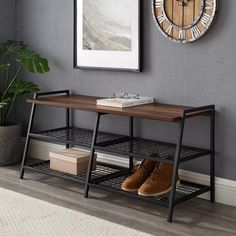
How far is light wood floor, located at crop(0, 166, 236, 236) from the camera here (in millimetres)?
2564

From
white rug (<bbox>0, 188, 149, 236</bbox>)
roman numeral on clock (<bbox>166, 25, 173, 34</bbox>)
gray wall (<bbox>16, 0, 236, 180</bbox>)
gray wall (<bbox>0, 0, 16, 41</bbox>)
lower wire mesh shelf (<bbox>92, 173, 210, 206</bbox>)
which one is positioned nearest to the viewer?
white rug (<bbox>0, 188, 149, 236</bbox>)

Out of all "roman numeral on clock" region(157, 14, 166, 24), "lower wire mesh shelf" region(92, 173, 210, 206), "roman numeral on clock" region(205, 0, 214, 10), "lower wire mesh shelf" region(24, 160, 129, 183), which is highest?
"roman numeral on clock" region(205, 0, 214, 10)

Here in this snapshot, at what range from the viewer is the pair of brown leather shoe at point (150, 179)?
2801mm

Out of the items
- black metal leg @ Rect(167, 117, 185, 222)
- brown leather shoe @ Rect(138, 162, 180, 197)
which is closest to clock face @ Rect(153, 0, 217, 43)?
black metal leg @ Rect(167, 117, 185, 222)

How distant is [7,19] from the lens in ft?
12.8

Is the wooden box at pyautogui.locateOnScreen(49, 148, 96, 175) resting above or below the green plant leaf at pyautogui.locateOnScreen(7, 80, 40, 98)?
below

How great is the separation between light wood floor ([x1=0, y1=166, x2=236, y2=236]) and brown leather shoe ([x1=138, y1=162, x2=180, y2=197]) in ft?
0.33

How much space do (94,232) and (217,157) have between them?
0.86 m

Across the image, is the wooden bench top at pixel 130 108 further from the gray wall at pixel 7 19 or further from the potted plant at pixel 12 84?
the gray wall at pixel 7 19

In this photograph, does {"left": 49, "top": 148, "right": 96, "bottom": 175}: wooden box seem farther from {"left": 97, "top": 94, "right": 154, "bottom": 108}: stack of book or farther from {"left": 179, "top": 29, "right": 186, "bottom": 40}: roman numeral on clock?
{"left": 179, "top": 29, "right": 186, "bottom": 40}: roman numeral on clock

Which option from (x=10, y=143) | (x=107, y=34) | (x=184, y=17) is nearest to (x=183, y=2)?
(x=184, y=17)

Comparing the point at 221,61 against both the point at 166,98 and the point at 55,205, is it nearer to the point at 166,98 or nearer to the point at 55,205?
the point at 166,98

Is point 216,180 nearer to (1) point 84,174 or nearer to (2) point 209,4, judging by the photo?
(1) point 84,174

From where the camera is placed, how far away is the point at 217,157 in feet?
9.59
